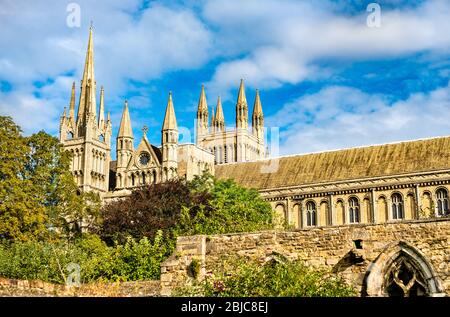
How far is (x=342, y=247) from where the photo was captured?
51.6 feet

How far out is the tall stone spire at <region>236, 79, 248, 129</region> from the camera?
10444cm

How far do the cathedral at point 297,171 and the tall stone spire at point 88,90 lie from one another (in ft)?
0.40

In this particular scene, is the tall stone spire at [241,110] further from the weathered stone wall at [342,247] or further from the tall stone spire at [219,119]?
the weathered stone wall at [342,247]

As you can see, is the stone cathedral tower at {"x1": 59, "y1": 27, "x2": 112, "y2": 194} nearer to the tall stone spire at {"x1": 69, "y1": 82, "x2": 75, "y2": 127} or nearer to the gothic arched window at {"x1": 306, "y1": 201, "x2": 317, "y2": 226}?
the tall stone spire at {"x1": 69, "y1": 82, "x2": 75, "y2": 127}

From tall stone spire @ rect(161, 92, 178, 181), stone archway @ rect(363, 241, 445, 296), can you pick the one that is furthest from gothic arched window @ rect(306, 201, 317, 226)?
stone archway @ rect(363, 241, 445, 296)

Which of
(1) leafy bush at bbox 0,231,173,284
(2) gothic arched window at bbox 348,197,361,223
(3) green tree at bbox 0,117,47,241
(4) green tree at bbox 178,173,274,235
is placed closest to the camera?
(1) leafy bush at bbox 0,231,173,284

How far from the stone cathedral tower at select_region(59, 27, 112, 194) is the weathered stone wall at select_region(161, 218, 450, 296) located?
62088 mm

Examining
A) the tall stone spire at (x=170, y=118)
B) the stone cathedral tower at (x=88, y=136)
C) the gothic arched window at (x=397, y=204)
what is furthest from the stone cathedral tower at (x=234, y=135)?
the gothic arched window at (x=397, y=204)

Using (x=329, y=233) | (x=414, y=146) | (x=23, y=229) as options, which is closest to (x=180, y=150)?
(x=414, y=146)

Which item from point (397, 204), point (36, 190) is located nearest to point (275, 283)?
point (36, 190)

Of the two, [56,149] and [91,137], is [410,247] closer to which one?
[56,149]

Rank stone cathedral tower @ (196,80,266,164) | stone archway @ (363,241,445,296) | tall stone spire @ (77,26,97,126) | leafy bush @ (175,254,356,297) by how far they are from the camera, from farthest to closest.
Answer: stone cathedral tower @ (196,80,266,164) → tall stone spire @ (77,26,97,126) → stone archway @ (363,241,445,296) → leafy bush @ (175,254,356,297)

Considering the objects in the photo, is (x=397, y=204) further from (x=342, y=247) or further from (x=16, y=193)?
(x=342, y=247)

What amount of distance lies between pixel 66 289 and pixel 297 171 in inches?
2291
